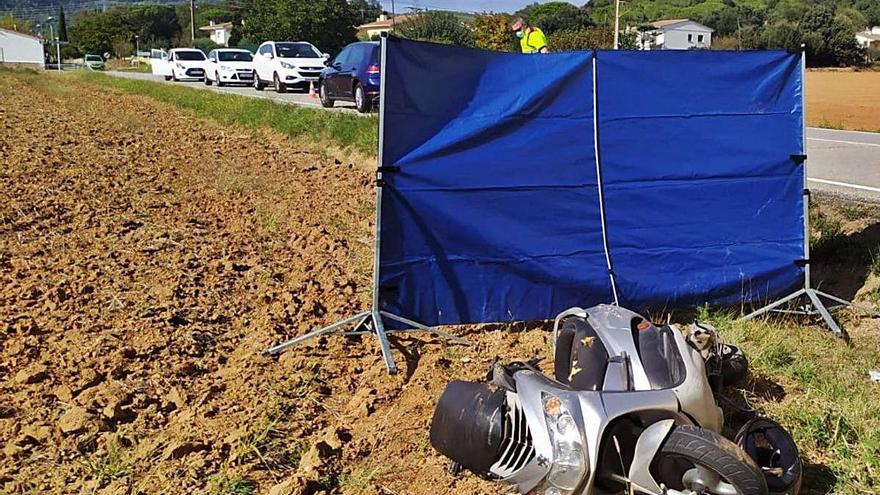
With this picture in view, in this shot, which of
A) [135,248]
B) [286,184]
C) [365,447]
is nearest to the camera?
[365,447]

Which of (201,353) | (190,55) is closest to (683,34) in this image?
(190,55)

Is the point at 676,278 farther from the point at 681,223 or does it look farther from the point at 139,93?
the point at 139,93

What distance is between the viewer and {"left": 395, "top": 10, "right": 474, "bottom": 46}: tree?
57969 millimetres

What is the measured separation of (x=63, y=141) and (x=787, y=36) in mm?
62837

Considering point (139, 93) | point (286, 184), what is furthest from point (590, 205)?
point (139, 93)

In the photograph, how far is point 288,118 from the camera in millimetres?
15992

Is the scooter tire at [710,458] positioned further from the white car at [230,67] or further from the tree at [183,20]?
the tree at [183,20]

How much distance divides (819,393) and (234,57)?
1261 inches

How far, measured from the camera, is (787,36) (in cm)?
6625

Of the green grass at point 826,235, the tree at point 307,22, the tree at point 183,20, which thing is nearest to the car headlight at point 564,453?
the green grass at point 826,235

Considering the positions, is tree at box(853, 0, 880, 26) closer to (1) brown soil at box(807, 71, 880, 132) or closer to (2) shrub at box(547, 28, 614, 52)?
(2) shrub at box(547, 28, 614, 52)

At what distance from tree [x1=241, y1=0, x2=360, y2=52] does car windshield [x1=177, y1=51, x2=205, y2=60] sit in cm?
2606

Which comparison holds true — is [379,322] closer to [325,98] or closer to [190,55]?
[325,98]

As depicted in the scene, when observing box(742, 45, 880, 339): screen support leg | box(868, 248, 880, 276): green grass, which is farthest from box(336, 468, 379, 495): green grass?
box(868, 248, 880, 276): green grass
